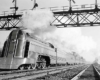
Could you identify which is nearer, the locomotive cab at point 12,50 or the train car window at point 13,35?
the locomotive cab at point 12,50

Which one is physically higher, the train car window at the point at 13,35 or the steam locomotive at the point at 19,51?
the train car window at the point at 13,35

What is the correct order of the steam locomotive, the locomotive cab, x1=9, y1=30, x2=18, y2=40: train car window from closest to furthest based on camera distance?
the locomotive cab, the steam locomotive, x1=9, y1=30, x2=18, y2=40: train car window

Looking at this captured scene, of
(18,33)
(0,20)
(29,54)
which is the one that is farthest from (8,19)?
(29,54)

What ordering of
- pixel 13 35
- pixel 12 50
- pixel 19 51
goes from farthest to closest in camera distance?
1. pixel 13 35
2. pixel 19 51
3. pixel 12 50

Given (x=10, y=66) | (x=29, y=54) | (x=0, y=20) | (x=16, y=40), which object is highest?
(x=0, y=20)

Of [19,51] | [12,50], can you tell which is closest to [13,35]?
[12,50]

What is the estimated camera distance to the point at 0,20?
1684 centimetres

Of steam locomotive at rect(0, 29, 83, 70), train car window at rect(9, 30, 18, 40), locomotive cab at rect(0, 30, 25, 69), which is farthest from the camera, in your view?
train car window at rect(9, 30, 18, 40)

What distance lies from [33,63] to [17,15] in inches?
220

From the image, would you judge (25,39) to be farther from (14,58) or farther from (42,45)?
(42,45)

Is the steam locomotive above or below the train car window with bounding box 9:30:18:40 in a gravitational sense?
below

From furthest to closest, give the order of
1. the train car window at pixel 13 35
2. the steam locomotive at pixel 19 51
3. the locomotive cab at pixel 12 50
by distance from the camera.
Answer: the train car window at pixel 13 35, the steam locomotive at pixel 19 51, the locomotive cab at pixel 12 50

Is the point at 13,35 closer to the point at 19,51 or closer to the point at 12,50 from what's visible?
the point at 12,50

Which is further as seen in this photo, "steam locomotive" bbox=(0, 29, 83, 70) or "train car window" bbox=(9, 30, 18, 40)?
"train car window" bbox=(9, 30, 18, 40)
